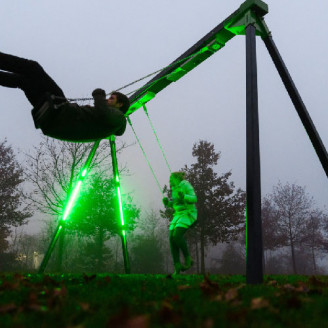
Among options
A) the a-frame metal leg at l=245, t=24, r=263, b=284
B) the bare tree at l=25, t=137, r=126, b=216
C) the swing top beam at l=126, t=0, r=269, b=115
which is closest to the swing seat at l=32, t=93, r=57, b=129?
the a-frame metal leg at l=245, t=24, r=263, b=284

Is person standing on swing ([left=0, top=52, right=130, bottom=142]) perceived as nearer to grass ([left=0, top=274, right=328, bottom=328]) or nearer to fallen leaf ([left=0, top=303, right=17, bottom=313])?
grass ([left=0, top=274, right=328, bottom=328])

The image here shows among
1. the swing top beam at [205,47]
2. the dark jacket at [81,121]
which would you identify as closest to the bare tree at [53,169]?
the swing top beam at [205,47]

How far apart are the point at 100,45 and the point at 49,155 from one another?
142484 millimetres

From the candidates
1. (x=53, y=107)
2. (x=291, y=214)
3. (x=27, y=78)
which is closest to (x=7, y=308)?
(x=53, y=107)

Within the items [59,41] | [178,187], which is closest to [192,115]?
[59,41]

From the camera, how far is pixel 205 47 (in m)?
4.93

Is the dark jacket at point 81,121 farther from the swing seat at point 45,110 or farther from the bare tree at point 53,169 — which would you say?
the bare tree at point 53,169

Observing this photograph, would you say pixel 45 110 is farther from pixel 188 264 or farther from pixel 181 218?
pixel 188 264

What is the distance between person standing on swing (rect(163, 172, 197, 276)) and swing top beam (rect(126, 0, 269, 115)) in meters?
1.78

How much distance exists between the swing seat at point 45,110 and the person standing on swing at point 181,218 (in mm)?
2801

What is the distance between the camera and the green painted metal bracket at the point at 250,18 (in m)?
4.14

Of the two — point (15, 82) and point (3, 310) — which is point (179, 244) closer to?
point (15, 82)

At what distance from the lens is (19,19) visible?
152375 mm

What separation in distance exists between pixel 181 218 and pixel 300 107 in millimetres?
2743
